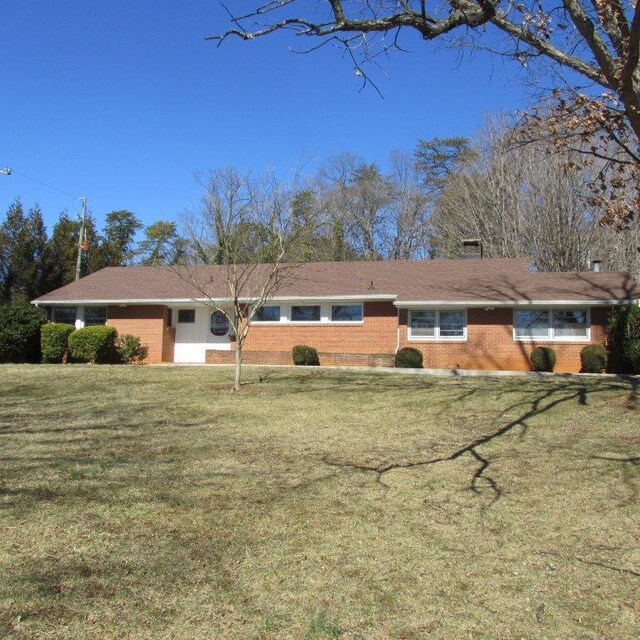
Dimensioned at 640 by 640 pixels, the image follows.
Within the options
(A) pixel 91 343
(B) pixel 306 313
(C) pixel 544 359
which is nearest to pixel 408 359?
(C) pixel 544 359

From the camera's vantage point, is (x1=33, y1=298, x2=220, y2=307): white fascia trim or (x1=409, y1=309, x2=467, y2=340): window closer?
(x1=409, y1=309, x2=467, y2=340): window

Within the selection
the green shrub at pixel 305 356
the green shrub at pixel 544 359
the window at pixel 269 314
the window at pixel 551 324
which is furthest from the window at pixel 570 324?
the window at pixel 269 314

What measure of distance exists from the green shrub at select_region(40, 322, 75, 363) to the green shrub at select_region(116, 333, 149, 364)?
189 centimetres

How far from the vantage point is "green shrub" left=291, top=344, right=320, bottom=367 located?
20.3 meters

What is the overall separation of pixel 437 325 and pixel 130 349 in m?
11.1

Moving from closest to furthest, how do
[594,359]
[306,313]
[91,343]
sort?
[594,359], [91,343], [306,313]

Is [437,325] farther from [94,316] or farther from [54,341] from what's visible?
[54,341]

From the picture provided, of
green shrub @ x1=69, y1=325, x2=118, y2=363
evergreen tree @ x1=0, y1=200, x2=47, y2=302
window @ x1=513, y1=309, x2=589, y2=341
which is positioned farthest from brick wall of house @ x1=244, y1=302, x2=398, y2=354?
evergreen tree @ x1=0, y1=200, x2=47, y2=302

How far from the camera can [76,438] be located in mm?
8664

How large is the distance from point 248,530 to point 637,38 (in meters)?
5.76

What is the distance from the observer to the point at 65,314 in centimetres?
2383

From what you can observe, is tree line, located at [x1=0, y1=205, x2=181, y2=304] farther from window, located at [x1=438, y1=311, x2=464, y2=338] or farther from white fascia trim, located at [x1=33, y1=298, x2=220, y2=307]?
window, located at [x1=438, y1=311, x2=464, y2=338]

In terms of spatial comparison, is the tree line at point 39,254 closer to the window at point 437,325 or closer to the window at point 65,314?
the window at point 65,314

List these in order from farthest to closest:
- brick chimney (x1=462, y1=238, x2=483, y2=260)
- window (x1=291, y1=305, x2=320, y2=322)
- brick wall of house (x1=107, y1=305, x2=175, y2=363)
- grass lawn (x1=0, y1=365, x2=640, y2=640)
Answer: brick chimney (x1=462, y1=238, x2=483, y2=260), brick wall of house (x1=107, y1=305, x2=175, y2=363), window (x1=291, y1=305, x2=320, y2=322), grass lawn (x1=0, y1=365, x2=640, y2=640)
